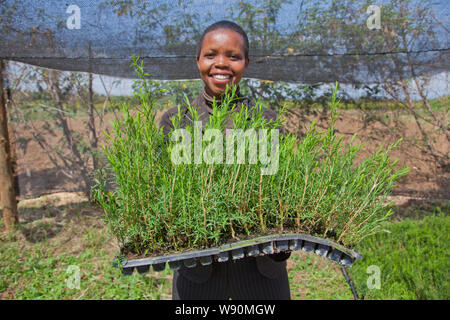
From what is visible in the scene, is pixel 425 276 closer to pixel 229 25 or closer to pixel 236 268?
pixel 236 268

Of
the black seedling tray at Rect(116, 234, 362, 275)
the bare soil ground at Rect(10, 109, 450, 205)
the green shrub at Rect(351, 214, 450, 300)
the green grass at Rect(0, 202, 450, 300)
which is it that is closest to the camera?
the black seedling tray at Rect(116, 234, 362, 275)

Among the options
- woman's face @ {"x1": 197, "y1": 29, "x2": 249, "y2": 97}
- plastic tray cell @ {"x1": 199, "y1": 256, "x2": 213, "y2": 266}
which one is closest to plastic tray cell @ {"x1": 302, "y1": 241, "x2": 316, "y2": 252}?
plastic tray cell @ {"x1": 199, "y1": 256, "x2": 213, "y2": 266}

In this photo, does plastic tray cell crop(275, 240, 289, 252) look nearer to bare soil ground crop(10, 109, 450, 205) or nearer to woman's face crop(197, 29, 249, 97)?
woman's face crop(197, 29, 249, 97)

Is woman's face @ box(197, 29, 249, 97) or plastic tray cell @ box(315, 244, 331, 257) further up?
woman's face @ box(197, 29, 249, 97)

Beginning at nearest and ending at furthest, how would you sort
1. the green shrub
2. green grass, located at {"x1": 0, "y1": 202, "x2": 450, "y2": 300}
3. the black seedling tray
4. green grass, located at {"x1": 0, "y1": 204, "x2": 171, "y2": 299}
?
the black seedling tray < the green shrub < green grass, located at {"x1": 0, "y1": 202, "x2": 450, "y2": 300} < green grass, located at {"x1": 0, "y1": 204, "x2": 171, "y2": 299}

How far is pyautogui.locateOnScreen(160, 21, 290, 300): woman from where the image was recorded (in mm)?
1381

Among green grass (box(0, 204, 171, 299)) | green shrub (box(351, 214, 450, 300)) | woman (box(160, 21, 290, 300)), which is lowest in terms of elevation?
green grass (box(0, 204, 171, 299))

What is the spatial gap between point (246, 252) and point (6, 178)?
3627 millimetres

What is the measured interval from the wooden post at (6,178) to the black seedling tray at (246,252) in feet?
11.0

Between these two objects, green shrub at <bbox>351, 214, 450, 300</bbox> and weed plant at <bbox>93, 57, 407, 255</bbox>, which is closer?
weed plant at <bbox>93, 57, 407, 255</bbox>

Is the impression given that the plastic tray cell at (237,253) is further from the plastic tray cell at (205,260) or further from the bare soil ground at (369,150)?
the bare soil ground at (369,150)

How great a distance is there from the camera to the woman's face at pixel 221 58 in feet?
4.46

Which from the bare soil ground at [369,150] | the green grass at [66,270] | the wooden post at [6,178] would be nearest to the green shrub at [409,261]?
the bare soil ground at [369,150]

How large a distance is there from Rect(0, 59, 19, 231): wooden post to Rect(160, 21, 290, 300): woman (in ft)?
9.35
